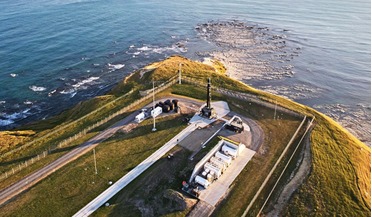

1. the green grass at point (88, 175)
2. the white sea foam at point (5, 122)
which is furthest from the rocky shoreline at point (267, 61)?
the white sea foam at point (5, 122)

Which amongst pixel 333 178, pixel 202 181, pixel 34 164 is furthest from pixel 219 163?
pixel 34 164

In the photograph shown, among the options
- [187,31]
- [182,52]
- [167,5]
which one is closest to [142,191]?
[182,52]

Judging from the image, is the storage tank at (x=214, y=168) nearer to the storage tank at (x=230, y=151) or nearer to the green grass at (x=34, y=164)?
the storage tank at (x=230, y=151)

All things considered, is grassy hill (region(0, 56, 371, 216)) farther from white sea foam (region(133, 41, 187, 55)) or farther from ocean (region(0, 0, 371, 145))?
white sea foam (region(133, 41, 187, 55))

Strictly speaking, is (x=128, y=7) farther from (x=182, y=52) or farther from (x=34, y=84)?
(x=34, y=84)

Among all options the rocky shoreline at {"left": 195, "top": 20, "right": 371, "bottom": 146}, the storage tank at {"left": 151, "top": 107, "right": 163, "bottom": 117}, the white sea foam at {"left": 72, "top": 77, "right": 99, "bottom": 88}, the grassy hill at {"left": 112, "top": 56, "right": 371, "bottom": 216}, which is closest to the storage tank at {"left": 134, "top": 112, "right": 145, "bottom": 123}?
the storage tank at {"left": 151, "top": 107, "right": 163, "bottom": 117}

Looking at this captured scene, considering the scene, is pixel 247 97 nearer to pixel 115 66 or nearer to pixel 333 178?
pixel 333 178
